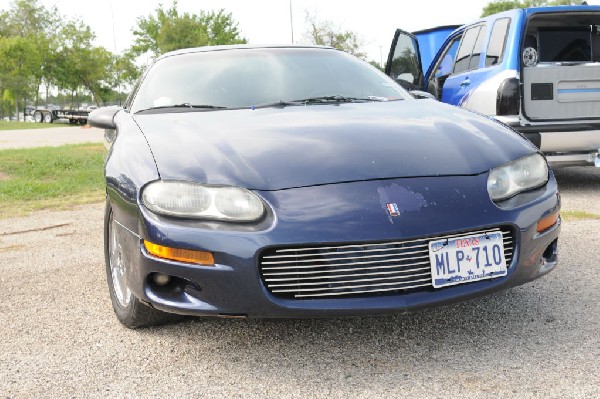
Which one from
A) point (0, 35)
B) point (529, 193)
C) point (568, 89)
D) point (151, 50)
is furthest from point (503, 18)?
point (0, 35)

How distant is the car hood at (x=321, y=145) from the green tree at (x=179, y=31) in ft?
129

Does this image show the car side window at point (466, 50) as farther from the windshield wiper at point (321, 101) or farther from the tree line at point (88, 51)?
the tree line at point (88, 51)

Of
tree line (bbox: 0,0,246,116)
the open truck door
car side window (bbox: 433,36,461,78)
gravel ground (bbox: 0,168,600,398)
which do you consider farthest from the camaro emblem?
tree line (bbox: 0,0,246,116)

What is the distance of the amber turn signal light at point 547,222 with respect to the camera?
9.14 ft

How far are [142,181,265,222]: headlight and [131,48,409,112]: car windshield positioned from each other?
41.9 inches

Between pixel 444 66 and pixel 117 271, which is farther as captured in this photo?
pixel 444 66

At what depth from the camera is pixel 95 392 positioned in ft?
7.91

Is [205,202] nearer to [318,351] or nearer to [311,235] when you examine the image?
[311,235]

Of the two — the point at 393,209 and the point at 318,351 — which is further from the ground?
the point at 393,209

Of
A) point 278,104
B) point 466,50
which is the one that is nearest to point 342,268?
point 278,104

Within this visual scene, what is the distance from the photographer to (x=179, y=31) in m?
41.8

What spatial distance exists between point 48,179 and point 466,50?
5776 mm

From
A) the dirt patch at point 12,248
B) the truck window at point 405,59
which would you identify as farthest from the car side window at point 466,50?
the dirt patch at point 12,248

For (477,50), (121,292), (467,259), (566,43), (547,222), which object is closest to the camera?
(467,259)
